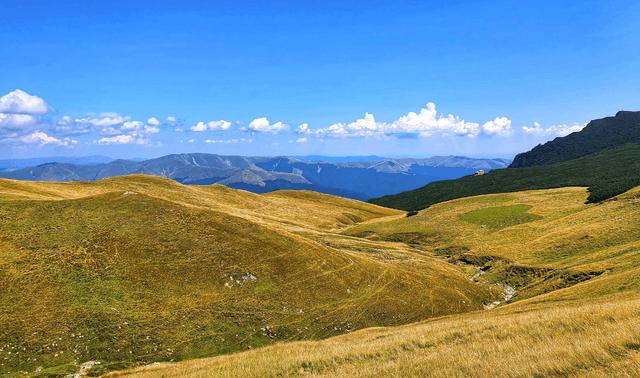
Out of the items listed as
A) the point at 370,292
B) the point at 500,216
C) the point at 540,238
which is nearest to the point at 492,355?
the point at 370,292

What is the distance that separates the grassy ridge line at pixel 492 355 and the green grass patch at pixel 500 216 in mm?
80885

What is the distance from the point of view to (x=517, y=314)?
27.9m

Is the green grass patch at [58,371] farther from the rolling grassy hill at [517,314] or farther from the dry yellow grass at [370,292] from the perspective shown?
the rolling grassy hill at [517,314]

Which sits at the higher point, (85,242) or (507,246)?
(85,242)

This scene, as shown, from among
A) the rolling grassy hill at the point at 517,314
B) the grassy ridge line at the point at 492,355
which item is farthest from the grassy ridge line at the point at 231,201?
the grassy ridge line at the point at 492,355

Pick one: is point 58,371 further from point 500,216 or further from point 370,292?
point 500,216

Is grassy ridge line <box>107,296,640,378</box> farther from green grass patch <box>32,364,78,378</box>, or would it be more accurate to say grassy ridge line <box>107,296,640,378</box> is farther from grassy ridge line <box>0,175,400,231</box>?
grassy ridge line <box>0,175,400,231</box>

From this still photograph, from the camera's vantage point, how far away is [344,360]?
684 inches

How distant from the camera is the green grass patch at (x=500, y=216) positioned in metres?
91.1

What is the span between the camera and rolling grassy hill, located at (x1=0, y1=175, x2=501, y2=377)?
28.7 metres

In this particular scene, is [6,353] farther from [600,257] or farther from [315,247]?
Result: [600,257]

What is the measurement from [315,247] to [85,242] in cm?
3165

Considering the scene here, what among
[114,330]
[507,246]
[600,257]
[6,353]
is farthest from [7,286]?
[507,246]

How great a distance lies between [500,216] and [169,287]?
9434 cm
